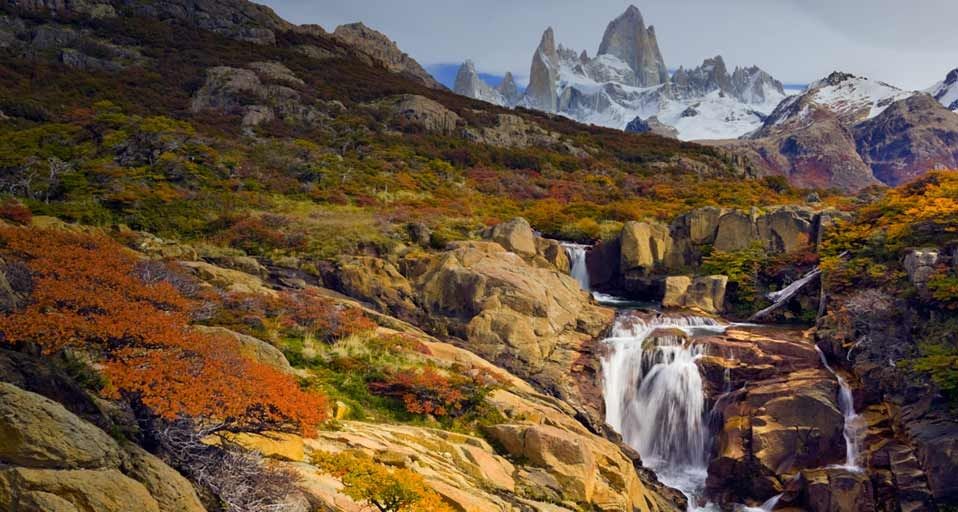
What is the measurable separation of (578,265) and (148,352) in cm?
2590

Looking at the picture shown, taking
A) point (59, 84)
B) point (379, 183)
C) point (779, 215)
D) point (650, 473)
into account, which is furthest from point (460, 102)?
point (650, 473)

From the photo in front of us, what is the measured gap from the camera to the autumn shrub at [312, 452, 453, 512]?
6516 mm

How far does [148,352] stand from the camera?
6480 millimetres

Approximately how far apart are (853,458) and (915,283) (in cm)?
700

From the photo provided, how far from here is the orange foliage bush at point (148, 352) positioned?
5879 millimetres

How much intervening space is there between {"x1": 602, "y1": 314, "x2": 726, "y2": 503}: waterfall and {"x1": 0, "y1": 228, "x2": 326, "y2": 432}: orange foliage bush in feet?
45.8

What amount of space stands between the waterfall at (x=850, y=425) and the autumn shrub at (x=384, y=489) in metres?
13.7

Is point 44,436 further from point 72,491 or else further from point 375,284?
point 375,284

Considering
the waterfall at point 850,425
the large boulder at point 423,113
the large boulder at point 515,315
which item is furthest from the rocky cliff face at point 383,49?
the waterfall at point 850,425

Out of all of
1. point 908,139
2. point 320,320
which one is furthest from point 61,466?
point 908,139

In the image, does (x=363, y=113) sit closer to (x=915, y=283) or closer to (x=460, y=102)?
(x=460, y=102)

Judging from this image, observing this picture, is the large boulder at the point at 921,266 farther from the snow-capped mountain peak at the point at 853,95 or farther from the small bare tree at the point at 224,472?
the snow-capped mountain peak at the point at 853,95

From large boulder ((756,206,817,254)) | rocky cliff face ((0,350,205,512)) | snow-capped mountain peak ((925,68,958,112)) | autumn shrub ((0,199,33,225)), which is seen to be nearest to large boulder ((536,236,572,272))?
large boulder ((756,206,817,254))

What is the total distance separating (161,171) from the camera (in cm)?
3195
